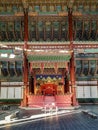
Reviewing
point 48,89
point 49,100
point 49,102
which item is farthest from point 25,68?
point 48,89

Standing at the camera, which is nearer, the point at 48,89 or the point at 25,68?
the point at 25,68

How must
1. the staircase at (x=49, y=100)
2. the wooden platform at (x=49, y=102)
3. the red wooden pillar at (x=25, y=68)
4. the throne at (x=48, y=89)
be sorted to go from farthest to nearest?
the throne at (x=48, y=89)
the staircase at (x=49, y=100)
the red wooden pillar at (x=25, y=68)
the wooden platform at (x=49, y=102)

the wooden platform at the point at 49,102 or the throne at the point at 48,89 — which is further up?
the throne at the point at 48,89

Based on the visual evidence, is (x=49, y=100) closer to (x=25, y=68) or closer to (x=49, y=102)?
(x=49, y=102)

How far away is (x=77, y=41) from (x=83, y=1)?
3.67 metres

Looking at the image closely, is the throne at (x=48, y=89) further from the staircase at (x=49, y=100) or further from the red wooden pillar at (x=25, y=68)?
the red wooden pillar at (x=25, y=68)

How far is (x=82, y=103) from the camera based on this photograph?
2038 cm

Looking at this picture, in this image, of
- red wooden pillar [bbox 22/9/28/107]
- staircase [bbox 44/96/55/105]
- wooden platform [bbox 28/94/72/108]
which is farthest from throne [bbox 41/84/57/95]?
red wooden pillar [bbox 22/9/28/107]

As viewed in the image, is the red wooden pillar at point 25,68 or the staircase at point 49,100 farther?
the staircase at point 49,100

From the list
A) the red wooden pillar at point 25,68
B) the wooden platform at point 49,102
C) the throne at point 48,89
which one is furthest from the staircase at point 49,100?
the throne at point 48,89

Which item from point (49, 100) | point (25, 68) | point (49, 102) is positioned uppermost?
point (25, 68)

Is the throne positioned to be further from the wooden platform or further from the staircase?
the wooden platform

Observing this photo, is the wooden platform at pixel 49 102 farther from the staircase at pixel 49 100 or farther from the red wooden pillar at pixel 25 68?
the red wooden pillar at pixel 25 68

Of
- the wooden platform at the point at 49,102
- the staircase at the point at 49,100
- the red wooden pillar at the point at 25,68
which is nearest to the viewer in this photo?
the wooden platform at the point at 49,102
